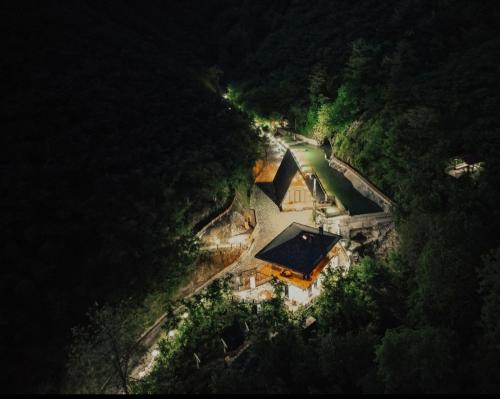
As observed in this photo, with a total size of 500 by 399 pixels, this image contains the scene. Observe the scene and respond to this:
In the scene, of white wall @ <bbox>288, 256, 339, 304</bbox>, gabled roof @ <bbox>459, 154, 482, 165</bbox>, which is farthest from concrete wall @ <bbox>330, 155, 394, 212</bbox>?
white wall @ <bbox>288, 256, 339, 304</bbox>

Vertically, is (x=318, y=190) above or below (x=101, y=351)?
above

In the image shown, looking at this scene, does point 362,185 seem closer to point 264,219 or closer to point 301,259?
point 264,219

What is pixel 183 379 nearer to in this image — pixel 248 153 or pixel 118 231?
pixel 118 231

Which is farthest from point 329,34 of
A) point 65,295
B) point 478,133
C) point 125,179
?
point 65,295

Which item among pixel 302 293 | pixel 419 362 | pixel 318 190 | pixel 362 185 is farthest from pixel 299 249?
pixel 362 185

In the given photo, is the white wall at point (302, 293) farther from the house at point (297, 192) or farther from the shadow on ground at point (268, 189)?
the shadow on ground at point (268, 189)

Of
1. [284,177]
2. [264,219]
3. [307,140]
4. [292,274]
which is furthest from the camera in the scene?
[307,140]
